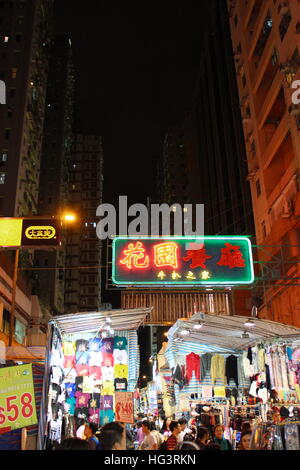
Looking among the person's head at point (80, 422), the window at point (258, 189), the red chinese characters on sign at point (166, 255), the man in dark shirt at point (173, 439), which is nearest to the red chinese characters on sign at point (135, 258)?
the red chinese characters on sign at point (166, 255)

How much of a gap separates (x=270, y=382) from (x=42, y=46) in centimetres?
5098

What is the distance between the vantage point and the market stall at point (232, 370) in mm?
11422

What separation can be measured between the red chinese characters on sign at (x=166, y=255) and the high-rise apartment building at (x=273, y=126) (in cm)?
525

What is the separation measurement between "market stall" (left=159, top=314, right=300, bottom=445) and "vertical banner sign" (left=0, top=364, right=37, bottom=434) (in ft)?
16.0

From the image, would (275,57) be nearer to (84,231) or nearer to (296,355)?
(296,355)

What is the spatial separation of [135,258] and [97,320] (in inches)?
81.6

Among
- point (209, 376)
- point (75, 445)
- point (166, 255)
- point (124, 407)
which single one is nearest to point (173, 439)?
point (124, 407)

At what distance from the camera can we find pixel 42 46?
5225 centimetres

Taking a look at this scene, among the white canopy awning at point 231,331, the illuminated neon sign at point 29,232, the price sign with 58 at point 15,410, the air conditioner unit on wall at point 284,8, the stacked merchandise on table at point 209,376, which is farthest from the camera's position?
the air conditioner unit on wall at point 284,8

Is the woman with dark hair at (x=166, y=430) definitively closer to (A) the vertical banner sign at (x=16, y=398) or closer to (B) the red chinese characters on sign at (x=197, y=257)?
(B) the red chinese characters on sign at (x=197, y=257)

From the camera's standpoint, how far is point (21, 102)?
146ft

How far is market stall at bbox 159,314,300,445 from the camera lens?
37.5 ft

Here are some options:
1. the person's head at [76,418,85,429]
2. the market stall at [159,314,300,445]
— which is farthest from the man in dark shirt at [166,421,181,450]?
the person's head at [76,418,85,429]
